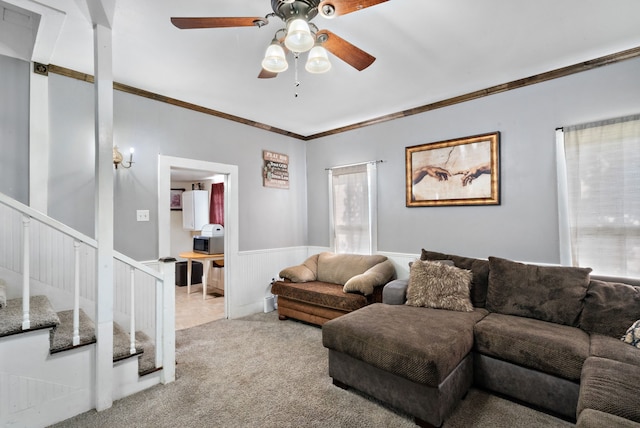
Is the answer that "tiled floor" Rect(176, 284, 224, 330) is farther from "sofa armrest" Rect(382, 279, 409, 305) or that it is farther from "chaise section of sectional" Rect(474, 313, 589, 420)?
"chaise section of sectional" Rect(474, 313, 589, 420)

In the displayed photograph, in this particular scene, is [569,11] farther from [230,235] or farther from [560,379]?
[230,235]

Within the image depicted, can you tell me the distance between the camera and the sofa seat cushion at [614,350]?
5.78 ft

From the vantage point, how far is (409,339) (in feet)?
6.52

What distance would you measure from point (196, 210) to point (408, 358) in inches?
232

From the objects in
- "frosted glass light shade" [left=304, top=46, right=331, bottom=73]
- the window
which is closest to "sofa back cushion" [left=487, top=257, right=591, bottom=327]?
the window

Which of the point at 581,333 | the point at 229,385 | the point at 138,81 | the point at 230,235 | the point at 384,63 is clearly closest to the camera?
the point at 581,333

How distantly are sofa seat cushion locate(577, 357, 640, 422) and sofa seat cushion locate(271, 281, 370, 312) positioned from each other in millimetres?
1887

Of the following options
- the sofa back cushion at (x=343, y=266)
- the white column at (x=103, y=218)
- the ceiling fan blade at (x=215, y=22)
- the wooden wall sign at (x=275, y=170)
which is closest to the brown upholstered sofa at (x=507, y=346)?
the sofa back cushion at (x=343, y=266)

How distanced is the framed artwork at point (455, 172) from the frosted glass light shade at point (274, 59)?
2.29 metres

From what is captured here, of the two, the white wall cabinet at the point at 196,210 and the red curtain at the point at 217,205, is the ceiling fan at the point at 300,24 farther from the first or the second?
the white wall cabinet at the point at 196,210

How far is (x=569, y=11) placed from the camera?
201 centimetres

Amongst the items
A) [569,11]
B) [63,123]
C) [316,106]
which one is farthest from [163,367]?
[569,11]

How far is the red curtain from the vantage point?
6652 mm

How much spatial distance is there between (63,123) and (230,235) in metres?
2.03
